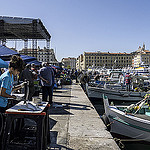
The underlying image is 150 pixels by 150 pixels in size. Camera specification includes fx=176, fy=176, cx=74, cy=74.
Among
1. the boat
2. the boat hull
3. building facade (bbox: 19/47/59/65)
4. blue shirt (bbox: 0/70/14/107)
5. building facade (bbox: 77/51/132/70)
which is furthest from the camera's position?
building facade (bbox: 77/51/132/70)

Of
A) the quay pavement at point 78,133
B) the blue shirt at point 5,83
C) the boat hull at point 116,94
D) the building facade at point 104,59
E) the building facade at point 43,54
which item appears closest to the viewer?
the blue shirt at point 5,83

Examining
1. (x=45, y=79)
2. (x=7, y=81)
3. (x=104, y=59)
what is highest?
(x=104, y=59)

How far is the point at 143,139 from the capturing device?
5.80m

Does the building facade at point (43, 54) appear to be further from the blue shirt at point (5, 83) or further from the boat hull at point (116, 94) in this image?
the blue shirt at point (5, 83)

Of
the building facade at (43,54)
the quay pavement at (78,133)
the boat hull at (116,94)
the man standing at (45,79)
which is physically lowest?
the boat hull at (116,94)

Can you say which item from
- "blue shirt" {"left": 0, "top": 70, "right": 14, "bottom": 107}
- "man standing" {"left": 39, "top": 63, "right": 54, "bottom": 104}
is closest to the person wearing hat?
"blue shirt" {"left": 0, "top": 70, "right": 14, "bottom": 107}

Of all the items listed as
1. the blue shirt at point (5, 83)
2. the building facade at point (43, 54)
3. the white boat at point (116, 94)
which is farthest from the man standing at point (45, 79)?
the building facade at point (43, 54)

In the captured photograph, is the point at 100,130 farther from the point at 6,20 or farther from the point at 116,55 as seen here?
the point at 116,55

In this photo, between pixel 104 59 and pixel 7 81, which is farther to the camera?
pixel 104 59

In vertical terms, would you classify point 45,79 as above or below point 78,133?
above

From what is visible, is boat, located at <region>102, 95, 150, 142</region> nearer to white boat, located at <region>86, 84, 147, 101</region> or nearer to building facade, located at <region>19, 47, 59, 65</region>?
white boat, located at <region>86, 84, 147, 101</region>

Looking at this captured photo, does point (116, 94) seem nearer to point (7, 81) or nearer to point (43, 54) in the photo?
point (7, 81)

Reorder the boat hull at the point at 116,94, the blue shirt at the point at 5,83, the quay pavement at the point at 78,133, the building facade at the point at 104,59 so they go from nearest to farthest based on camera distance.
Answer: the blue shirt at the point at 5,83 < the quay pavement at the point at 78,133 < the boat hull at the point at 116,94 < the building facade at the point at 104,59

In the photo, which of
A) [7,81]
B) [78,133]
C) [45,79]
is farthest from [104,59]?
[7,81]
